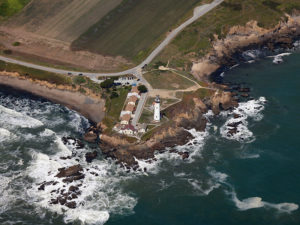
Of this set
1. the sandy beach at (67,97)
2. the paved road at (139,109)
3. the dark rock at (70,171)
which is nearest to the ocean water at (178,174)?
the dark rock at (70,171)

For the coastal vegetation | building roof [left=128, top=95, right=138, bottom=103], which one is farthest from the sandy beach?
building roof [left=128, top=95, right=138, bottom=103]

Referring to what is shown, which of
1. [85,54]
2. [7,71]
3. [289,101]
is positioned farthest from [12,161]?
[289,101]

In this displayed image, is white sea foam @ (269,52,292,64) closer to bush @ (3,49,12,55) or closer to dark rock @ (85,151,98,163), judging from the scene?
dark rock @ (85,151,98,163)

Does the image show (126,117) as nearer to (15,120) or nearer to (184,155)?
(184,155)

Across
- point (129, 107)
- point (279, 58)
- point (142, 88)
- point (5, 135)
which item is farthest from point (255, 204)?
point (5, 135)

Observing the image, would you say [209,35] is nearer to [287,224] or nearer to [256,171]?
[256,171]

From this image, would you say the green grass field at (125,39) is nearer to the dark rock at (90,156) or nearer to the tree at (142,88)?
the tree at (142,88)
